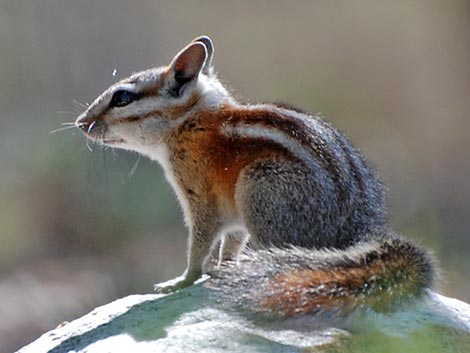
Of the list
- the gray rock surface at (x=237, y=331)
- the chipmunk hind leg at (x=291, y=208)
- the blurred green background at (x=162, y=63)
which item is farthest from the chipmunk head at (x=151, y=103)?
the blurred green background at (x=162, y=63)

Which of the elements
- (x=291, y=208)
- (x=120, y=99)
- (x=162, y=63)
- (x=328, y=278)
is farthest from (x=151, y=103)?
(x=162, y=63)

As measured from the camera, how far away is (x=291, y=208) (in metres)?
5.17

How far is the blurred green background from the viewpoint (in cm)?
1087

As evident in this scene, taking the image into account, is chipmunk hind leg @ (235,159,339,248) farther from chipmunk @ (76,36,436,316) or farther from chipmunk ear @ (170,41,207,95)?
chipmunk ear @ (170,41,207,95)

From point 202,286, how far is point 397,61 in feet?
27.6

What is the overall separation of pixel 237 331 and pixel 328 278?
47 centimetres

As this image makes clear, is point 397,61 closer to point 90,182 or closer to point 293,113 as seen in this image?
point 90,182

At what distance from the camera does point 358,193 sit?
5.22 metres

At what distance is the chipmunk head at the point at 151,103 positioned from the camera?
5.54m

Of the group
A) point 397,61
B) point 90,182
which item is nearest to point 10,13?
point 90,182

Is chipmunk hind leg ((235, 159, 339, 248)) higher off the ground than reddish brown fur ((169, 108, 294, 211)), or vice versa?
reddish brown fur ((169, 108, 294, 211))

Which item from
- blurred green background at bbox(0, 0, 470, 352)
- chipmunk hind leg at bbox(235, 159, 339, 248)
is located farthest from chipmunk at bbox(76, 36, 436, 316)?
blurred green background at bbox(0, 0, 470, 352)

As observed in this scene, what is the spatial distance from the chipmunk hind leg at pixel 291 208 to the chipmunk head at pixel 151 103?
0.65 m

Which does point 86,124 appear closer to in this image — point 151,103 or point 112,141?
point 112,141
